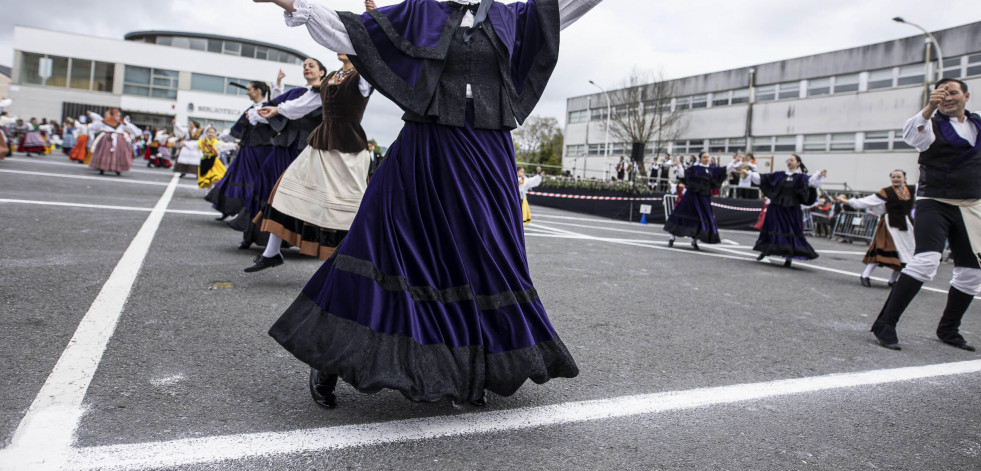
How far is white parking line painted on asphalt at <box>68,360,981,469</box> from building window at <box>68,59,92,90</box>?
57.0 metres

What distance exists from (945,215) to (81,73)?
5779cm

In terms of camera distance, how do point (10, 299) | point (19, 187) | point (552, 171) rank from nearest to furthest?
1. point (10, 299)
2. point (19, 187)
3. point (552, 171)

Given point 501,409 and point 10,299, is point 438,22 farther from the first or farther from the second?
point 10,299

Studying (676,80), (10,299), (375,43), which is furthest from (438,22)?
(676,80)

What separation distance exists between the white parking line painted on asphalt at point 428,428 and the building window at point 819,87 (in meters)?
39.2

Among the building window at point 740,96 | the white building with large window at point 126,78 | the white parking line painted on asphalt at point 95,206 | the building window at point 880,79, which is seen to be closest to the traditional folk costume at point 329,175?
the white parking line painted on asphalt at point 95,206

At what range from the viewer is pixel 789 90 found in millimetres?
39406

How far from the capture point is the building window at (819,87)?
3741 cm

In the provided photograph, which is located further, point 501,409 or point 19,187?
point 19,187

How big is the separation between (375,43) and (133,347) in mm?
2047

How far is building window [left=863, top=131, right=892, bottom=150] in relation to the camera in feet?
112

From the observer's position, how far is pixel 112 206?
32.5 ft

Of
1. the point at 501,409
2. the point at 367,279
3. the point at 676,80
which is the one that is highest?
the point at 676,80

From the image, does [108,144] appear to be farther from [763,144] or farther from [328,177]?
[763,144]
